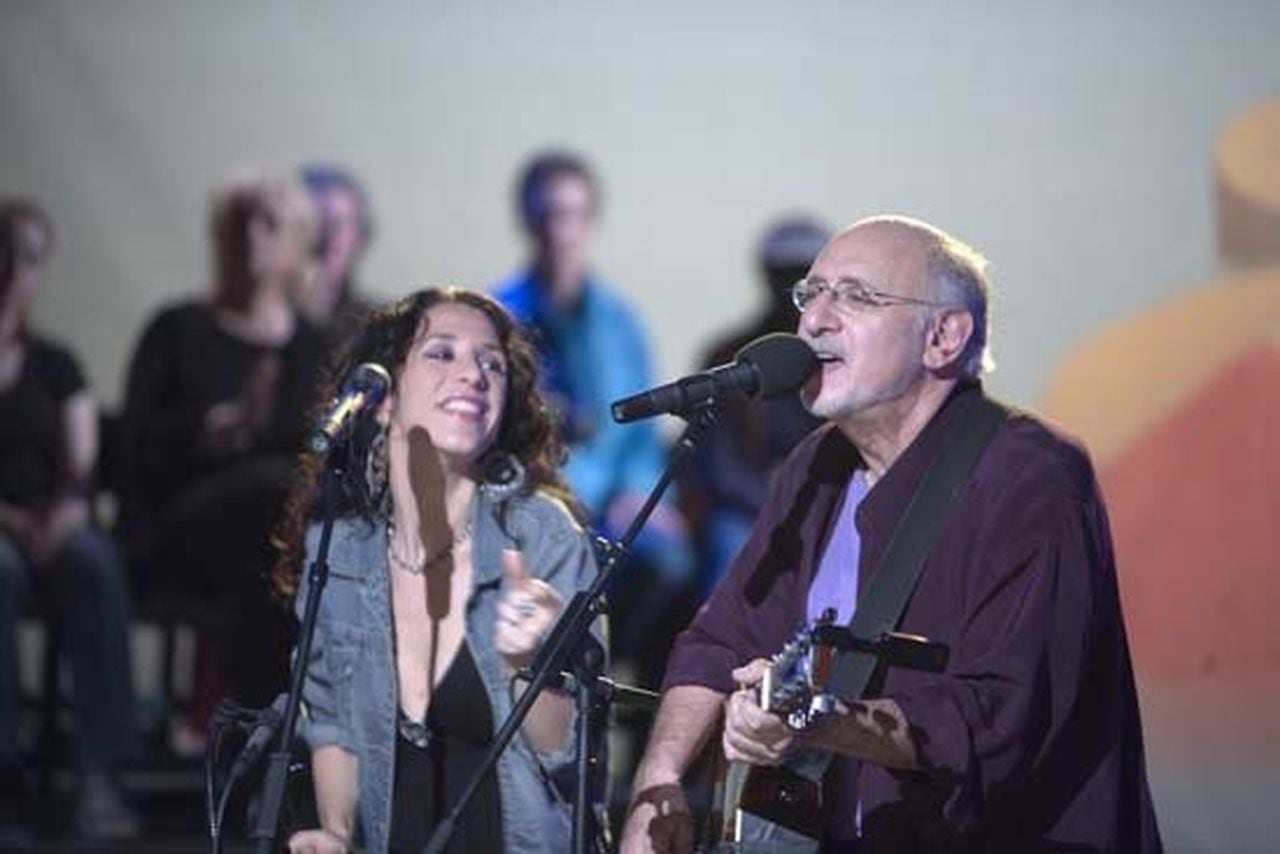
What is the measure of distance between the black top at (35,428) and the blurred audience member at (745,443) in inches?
80.5

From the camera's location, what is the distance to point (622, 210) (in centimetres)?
767

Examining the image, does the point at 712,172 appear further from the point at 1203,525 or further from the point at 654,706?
the point at 654,706

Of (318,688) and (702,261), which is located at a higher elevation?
(702,261)

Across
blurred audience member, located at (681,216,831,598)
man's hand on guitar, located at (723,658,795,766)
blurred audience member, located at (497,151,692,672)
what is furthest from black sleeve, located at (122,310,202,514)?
man's hand on guitar, located at (723,658,795,766)

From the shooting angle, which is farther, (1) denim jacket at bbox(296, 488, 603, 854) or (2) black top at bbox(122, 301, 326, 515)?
(2) black top at bbox(122, 301, 326, 515)

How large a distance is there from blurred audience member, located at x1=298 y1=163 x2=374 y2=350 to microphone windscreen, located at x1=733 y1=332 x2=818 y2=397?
150 inches

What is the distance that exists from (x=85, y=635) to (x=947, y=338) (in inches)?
155

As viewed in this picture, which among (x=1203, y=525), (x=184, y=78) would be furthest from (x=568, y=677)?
(x=184, y=78)

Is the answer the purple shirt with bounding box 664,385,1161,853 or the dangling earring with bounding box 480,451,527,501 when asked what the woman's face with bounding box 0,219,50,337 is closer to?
the dangling earring with bounding box 480,451,527,501

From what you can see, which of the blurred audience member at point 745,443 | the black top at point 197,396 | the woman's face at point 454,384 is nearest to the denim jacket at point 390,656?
the woman's face at point 454,384

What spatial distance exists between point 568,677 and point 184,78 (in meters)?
4.32

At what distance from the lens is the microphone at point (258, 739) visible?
4.30 meters

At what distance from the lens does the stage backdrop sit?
6812mm

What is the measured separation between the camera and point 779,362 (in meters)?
4.07
